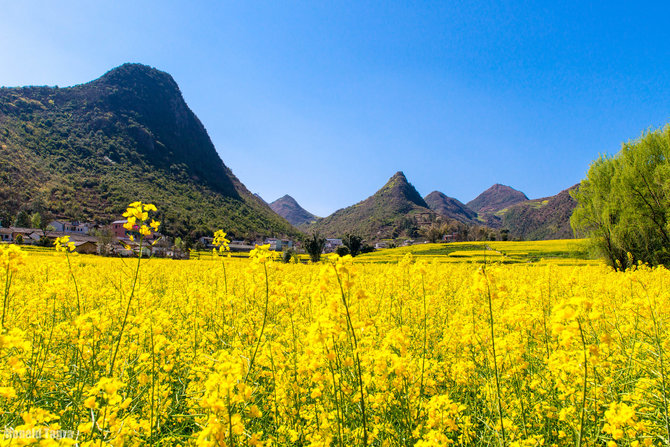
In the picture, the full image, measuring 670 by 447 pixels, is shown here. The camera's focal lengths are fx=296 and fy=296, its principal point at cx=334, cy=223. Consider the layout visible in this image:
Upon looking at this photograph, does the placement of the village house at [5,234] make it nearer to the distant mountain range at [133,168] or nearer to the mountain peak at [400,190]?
the distant mountain range at [133,168]

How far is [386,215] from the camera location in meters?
128

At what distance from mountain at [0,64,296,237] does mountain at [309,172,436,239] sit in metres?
34.4

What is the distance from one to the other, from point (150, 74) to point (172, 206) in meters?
92.8

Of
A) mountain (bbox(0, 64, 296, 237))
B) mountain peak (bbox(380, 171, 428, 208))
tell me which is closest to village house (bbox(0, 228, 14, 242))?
mountain (bbox(0, 64, 296, 237))

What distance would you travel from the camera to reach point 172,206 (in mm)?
76250

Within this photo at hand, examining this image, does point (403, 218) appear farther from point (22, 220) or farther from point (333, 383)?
point (333, 383)

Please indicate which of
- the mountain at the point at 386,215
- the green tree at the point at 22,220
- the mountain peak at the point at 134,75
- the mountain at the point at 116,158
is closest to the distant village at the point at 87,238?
the green tree at the point at 22,220

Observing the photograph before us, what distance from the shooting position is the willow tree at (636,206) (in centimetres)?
1778

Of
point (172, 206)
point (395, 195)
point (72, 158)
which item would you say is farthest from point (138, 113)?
point (395, 195)

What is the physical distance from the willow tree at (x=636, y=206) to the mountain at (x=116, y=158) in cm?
6623

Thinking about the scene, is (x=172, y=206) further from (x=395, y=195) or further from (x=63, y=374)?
(x=395, y=195)

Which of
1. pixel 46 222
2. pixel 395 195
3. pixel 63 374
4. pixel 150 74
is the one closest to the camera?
pixel 63 374

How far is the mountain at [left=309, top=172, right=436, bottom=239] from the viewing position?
112088 millimetres

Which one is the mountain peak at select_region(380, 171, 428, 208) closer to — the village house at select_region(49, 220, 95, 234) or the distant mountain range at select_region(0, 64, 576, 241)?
the distant mountain range at select_region(0, 64, 576, 241)
